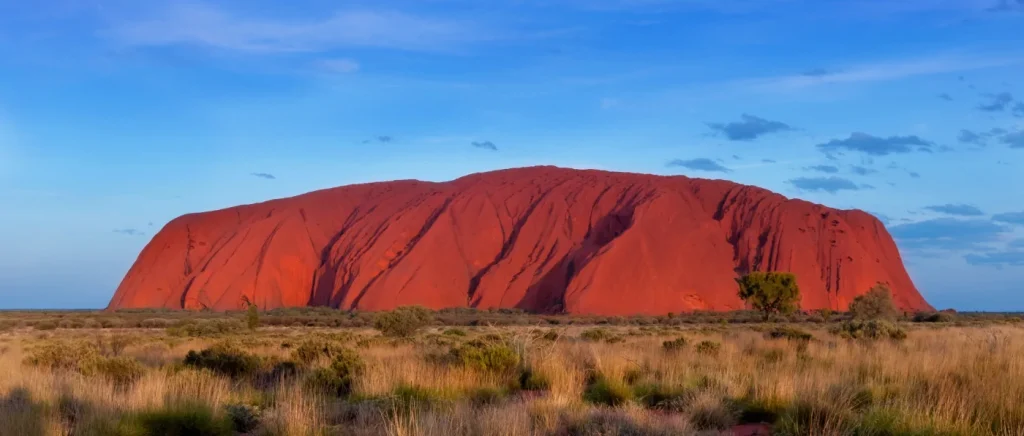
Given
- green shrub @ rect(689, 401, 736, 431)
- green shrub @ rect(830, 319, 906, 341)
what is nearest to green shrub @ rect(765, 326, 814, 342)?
green shrub @ rect(830, 319, 906, 341)

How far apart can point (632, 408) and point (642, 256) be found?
5084cm

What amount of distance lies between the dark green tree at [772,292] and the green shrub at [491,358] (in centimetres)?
3841

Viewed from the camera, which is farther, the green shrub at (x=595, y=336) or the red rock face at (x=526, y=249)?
the red rock face at (x=526, y=249)

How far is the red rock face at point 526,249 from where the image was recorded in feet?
190

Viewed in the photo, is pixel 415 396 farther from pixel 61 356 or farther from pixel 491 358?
pixel 61 356

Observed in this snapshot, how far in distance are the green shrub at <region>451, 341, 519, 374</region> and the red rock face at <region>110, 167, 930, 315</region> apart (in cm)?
4198

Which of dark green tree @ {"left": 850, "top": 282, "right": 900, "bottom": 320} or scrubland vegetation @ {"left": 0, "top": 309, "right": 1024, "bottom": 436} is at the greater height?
dark green tree @ {"left": 850, "top": 282, "right": 900, "bottom": 320}

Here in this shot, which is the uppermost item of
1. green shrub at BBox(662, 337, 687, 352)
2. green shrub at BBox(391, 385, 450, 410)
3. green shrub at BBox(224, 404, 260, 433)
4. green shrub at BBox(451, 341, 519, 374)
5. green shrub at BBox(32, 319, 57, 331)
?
green shrub at BBox(451, 341, 519, 374)

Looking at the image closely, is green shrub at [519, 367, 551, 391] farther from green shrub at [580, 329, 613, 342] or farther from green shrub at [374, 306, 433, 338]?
green shrub at [374, 306, 433, 338]

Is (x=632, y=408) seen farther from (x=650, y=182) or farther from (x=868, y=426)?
(x=650, y=182)

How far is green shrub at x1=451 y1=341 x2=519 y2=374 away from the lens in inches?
456

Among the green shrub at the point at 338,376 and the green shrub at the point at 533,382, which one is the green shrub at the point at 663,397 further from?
the green shrub at the point at 338,376

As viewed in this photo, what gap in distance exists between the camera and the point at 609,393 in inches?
378

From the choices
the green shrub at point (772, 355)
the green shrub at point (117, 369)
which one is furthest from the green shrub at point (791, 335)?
the green shrub at point (117, 369)
